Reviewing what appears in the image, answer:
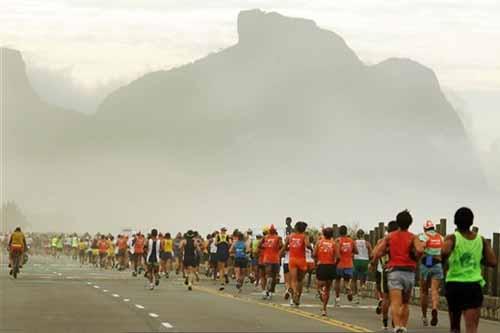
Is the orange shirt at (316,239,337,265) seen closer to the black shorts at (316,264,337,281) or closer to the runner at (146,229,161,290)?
the black shorts at (316,264,337,281)

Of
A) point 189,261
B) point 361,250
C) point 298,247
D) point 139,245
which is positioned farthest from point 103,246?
point 298,247

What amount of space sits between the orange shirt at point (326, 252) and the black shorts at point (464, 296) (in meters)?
13.2

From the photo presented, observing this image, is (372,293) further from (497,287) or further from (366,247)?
(497,287)

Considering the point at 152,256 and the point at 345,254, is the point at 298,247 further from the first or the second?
the point at 152,256

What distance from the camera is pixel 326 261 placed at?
112 feet

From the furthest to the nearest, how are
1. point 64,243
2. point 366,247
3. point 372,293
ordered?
point 64,243 < point 372,293 < point 366,247

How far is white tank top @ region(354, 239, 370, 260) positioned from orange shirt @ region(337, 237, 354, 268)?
15.0 ft

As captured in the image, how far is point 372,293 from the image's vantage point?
45.8 m

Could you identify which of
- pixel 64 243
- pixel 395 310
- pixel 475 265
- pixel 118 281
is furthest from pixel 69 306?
pixel 64 243

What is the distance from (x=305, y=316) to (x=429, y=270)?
9.27 feet

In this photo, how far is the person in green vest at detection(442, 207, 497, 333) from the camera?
20.6 m

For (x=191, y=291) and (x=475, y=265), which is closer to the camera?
(x=475, y=265)

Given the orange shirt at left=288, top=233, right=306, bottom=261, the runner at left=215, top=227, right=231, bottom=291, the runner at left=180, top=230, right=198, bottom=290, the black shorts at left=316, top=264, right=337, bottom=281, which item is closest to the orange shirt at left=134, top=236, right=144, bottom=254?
the runner at left=215, top=227, right=231, bottom=291

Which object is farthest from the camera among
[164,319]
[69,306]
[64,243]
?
[64,243]
